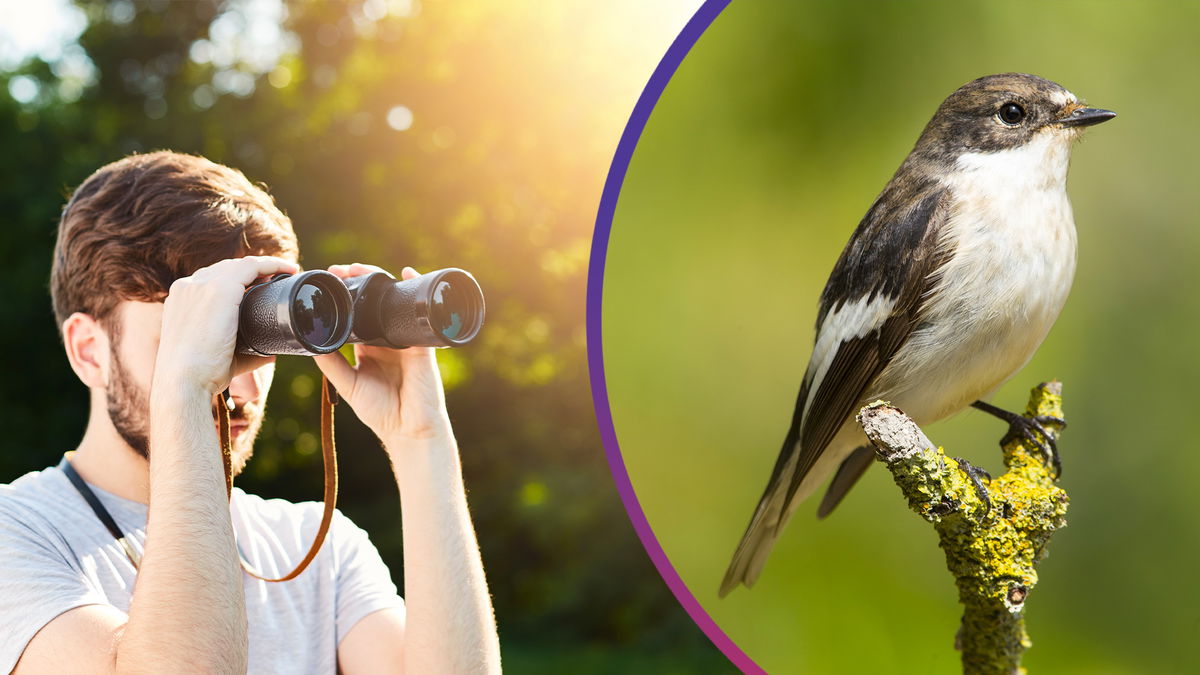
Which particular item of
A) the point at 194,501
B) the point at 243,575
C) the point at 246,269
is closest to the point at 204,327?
the point at 246,269

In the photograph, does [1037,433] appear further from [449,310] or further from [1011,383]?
[449,310]

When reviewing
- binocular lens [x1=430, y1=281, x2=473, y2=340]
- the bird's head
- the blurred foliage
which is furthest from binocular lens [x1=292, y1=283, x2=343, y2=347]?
the blurred foliage

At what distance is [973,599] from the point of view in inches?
44.2

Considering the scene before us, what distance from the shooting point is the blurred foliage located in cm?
490

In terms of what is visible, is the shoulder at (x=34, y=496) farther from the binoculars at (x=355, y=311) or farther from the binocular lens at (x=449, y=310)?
the binocular lens at (x=449, y=310)

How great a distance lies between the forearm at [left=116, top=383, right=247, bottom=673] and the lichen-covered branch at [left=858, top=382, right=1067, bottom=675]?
2.26 ft

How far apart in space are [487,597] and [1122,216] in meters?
1.28

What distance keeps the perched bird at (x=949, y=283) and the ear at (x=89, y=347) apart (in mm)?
892

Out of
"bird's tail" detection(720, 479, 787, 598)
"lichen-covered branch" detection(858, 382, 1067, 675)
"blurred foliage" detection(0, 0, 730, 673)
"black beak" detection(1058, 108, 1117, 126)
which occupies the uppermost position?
"blurred foliage" detection(0, 0, 730, 673)

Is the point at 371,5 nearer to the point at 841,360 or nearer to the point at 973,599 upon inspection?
the point at 841,360

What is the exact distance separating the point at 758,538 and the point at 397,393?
1.79ft

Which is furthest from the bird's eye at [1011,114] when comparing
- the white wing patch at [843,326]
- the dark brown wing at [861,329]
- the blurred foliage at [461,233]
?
the blurred foliage at [461,233]

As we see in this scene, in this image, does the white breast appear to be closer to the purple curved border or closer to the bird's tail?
the bird's tail

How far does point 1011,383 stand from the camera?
182 cm
